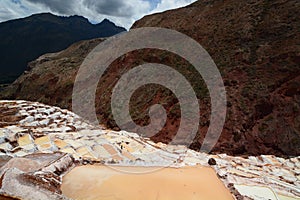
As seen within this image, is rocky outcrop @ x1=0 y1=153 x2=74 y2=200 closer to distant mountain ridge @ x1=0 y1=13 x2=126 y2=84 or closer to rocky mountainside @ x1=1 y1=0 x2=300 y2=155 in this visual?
rocky mountainside @ x1=1 y1=0 x2=300 y2=155

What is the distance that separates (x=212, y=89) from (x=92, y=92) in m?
5.69

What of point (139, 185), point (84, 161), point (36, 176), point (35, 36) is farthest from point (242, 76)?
point (35, 36)

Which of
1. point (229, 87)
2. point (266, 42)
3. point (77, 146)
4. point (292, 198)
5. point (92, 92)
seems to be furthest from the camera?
point (92, 92)

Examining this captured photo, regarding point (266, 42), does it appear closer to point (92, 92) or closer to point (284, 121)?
point (284, 121)

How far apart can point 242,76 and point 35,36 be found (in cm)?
7574

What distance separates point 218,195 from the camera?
2207 millimetres

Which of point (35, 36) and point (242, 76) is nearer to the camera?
point (242, 76)

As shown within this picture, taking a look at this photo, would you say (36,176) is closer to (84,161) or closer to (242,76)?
(84,161)

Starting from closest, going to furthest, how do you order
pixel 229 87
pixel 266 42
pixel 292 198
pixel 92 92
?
pixel 292 198
pixel 229 87
pixel 266 42
pixel 92 92

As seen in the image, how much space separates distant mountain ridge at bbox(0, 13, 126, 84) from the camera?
63.7m

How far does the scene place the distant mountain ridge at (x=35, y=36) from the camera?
63.7 m

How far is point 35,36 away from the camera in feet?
238

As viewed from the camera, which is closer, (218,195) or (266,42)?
(218,195)

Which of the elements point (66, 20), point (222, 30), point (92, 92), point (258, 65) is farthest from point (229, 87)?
point (66, 20)
